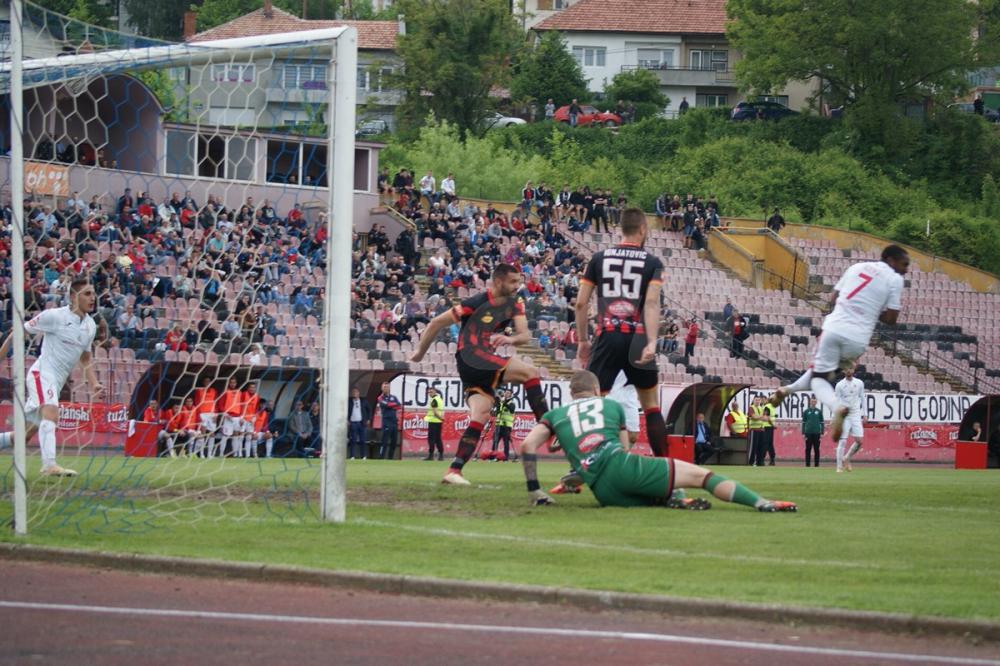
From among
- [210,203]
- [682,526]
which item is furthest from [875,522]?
[210,203]

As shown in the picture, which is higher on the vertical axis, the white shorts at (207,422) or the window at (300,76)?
the window at (300,76)

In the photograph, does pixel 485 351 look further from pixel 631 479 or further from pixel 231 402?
pixel 231 402

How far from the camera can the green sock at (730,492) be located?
41.3 ft

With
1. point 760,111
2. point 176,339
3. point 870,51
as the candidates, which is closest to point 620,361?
point 176,339

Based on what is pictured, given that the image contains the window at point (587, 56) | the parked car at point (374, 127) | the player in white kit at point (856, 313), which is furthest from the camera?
the window at point (587, 56)

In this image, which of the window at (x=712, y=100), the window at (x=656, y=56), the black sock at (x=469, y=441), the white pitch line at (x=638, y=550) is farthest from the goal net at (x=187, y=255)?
the window at (x=656, y=56)

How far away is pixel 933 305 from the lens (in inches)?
2192

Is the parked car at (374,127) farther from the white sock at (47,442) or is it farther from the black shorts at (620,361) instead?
the black shorts at (620,361)

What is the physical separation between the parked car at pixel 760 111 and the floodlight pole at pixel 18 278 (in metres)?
77.1

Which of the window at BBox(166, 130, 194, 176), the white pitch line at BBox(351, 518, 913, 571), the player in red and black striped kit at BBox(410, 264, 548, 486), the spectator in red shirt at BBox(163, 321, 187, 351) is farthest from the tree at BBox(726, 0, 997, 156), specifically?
the white pitch line at BBox(351, 518, 913, 571)

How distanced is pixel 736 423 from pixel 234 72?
78.9ft

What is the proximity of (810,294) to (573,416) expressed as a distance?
43.6 meters

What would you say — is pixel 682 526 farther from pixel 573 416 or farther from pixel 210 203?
pixel 210 203

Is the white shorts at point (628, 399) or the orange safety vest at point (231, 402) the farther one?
the orange safety vest at point (231, 402)
